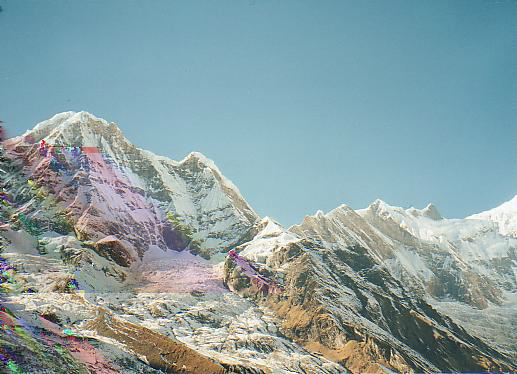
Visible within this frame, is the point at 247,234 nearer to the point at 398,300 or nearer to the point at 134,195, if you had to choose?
the point at 134,195

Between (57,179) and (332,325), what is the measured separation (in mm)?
102601

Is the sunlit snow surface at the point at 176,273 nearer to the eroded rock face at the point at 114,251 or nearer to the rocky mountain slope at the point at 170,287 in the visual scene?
the rocky mountain slope at the point at 170,287

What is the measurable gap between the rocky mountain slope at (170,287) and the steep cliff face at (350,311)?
457mm

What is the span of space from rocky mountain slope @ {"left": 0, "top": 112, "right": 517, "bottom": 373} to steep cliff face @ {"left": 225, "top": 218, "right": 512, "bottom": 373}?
46 centimetres

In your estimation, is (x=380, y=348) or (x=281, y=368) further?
(x=380, y=348)

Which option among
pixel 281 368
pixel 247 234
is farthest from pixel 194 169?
pixel 281 368

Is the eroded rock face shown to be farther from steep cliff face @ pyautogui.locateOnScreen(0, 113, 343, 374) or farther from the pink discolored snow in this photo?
the pink discolored snow

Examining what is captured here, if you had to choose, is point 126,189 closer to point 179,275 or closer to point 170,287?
point 179,275

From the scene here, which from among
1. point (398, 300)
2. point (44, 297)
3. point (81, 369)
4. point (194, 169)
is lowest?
point (81, 369)

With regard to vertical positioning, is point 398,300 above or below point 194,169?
below

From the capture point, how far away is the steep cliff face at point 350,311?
8700 cm

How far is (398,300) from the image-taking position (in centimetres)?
12431

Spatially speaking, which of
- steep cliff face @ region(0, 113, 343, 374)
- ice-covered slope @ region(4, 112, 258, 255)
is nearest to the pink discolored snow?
steep cliff face @ region(0, 113, 343, 374)

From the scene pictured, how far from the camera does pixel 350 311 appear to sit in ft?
334
